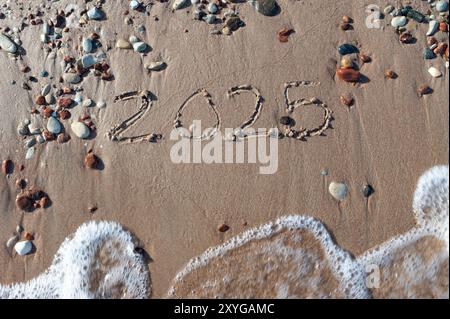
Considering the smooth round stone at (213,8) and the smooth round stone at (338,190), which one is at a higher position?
the smooth round stone at (213,8)

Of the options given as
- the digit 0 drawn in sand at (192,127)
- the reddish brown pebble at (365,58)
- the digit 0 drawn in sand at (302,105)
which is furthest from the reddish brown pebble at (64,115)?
the reddish brown pebble at (365,58)

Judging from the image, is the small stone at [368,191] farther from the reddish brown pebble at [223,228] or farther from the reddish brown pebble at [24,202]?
the reddish brown pebble at [24,202]

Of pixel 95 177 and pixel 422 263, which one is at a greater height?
pixel 95 177

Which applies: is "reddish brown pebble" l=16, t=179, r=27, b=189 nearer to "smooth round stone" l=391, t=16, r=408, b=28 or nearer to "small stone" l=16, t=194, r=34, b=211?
"small stone" l=16, t=194, r=34, b=211

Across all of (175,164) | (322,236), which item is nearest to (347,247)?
(322,236)

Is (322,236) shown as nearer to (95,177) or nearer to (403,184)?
A: (403,184)

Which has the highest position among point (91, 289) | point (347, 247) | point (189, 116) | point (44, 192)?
point (189, 116)

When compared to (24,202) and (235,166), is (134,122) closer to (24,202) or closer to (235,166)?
Answer: (235,166)
